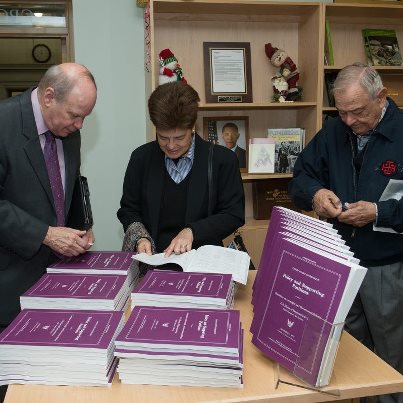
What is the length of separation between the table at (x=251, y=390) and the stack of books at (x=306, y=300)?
0.14 ft

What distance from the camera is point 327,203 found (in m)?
1.79

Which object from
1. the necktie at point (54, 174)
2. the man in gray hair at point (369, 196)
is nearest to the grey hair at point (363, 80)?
the man in gray hair at point (369, 196)

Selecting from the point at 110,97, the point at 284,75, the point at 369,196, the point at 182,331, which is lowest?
the point at 182,331

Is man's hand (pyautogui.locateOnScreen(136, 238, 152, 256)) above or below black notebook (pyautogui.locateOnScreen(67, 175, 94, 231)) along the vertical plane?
below

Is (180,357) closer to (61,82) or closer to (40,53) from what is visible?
(61,82)

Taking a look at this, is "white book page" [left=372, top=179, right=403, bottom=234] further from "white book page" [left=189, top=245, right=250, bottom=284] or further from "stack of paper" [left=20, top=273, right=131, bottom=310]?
"stack of paper" [left=20, top=273, right=131, bottom=310]

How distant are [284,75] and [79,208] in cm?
211

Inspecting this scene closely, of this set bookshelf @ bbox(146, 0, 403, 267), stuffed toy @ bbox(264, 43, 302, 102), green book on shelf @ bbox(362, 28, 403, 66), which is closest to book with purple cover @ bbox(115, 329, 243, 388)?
bookshelf @ bbox(146, 0, 403, 267)

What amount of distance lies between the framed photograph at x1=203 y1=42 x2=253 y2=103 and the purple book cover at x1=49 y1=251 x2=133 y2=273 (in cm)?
188

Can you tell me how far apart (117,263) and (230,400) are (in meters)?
0.66

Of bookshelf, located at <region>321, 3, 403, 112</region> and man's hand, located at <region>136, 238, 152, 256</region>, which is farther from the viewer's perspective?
bookshelf, located at <region>321, 3, 403, 112</region>

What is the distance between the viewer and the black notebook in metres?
1.70

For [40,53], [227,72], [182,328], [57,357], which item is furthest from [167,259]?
[40,53]

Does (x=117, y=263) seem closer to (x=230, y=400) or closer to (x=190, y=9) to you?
(x=230, y=400)
